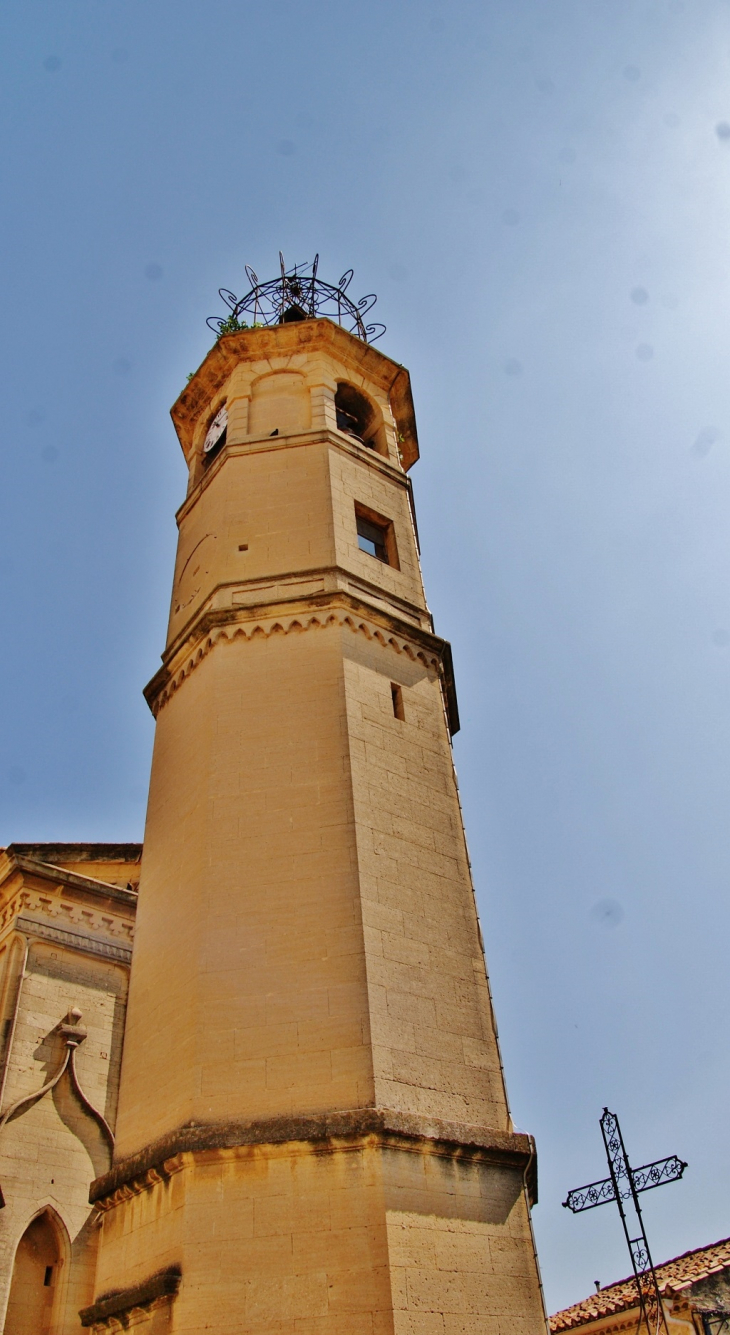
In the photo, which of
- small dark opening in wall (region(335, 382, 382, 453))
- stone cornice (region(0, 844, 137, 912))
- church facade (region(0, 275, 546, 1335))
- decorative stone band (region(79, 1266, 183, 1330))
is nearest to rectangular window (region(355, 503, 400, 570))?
church facade (region(0, 275, 546, 1335))

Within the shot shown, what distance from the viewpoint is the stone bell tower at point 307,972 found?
7363 mm

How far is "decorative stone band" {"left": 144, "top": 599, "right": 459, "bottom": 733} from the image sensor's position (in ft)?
37.2

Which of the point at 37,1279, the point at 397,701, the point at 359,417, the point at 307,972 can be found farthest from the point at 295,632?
the point at 37,1279

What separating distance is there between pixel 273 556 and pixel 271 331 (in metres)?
5.02

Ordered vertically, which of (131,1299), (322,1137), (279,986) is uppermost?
(279,986)

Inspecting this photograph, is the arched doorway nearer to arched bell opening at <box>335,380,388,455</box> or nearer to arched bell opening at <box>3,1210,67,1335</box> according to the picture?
arched bell opening at <box>3,1210,67,1335</box>

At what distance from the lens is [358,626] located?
37.5 feet

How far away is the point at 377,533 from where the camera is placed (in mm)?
13508

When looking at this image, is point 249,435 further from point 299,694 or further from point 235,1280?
point 235,1280

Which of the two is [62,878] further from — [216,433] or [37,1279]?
[216,433]

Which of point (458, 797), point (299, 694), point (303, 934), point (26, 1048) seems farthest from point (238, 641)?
point (26, 1048)

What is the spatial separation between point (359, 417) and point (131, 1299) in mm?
12134

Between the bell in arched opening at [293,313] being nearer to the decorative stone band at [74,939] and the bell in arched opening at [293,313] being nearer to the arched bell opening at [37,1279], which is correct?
the decorative stone band at [74,939]

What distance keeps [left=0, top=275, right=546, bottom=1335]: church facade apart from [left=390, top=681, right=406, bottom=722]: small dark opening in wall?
0.12 ft
